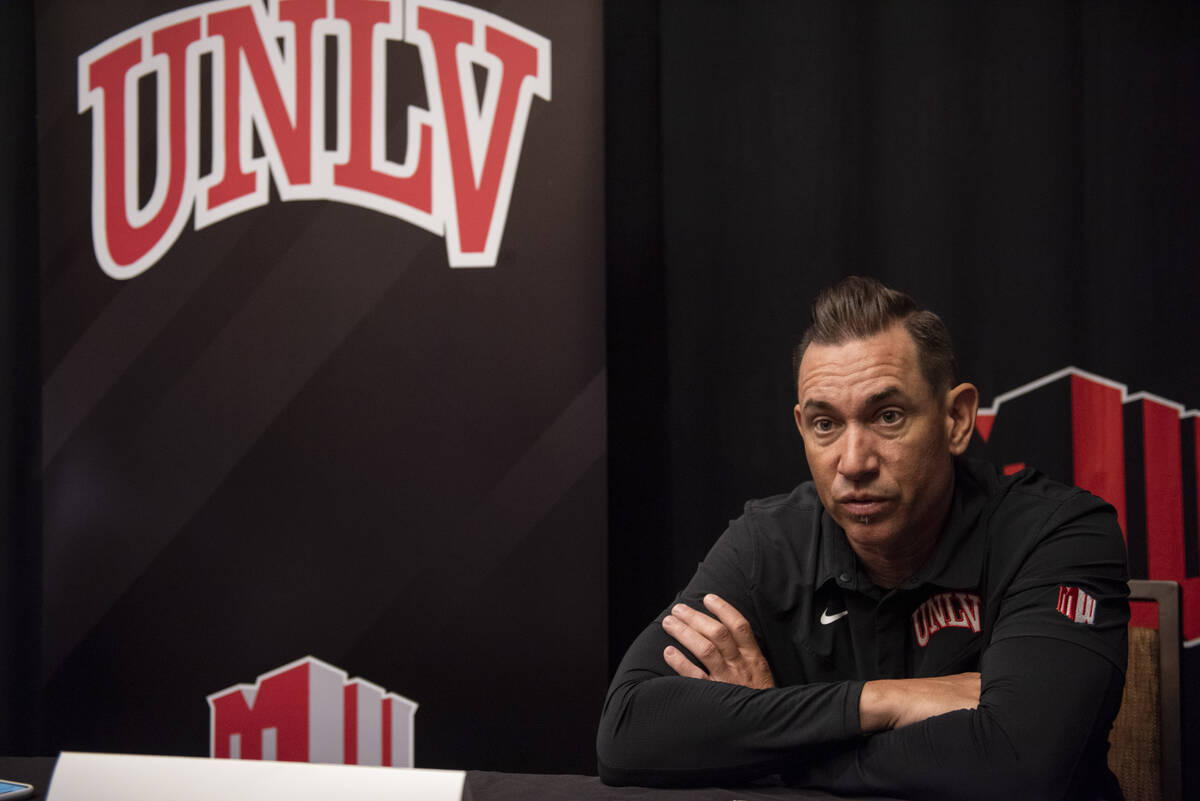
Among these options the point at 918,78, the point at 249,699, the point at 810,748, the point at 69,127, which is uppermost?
the point at 918,78

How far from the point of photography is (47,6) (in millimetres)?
2215

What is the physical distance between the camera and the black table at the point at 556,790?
106 centimetres

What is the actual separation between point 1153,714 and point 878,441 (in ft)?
1.92

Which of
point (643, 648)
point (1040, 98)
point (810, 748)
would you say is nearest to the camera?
→ point (810, 748)

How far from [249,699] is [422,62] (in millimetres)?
1418

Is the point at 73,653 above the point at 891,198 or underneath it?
underneath

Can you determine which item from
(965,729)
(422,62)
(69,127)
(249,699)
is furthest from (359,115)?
(965,729)

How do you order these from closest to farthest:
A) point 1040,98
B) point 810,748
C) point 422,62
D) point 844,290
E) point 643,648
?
1. point 810,748
2. point 643,648
3. point 844,290
4. point 422,62
5. point 1040,98

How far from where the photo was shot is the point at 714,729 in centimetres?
118

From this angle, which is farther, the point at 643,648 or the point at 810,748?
the point at 643,648

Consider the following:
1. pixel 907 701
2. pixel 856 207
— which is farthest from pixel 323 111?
pixel 907 701

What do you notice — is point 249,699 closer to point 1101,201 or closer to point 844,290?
point 844,290

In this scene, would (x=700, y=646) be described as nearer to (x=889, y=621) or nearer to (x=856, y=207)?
(x=889, y=621)

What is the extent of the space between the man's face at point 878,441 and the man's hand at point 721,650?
0.22 m
